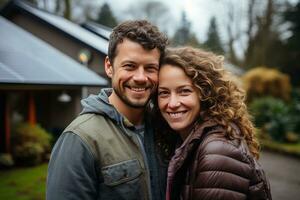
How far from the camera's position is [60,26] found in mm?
15680

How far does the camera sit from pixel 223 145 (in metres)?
2.05

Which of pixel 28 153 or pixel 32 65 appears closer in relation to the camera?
pixel 32 65

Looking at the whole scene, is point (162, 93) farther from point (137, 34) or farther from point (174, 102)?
point (137, 34)

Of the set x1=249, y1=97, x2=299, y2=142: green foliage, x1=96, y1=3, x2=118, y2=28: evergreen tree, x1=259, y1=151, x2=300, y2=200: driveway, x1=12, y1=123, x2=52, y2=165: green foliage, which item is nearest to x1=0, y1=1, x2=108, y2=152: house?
x1=12, y1=123, x2=52, y2=165: green foliage

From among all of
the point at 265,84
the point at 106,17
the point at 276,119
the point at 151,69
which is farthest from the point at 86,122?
the point at 106,17

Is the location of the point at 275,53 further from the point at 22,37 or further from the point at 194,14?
the point at 22,37

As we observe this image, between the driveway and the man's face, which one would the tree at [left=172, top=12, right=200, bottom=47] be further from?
the man's face

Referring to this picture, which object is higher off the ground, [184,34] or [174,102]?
[184,34]

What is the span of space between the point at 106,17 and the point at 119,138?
30.6m

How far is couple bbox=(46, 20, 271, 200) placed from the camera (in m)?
1.94

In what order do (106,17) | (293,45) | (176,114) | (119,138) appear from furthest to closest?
(106,17) < (293,45) < (176,114) < (119,138)

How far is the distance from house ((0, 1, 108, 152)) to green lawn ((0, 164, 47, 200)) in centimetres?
143

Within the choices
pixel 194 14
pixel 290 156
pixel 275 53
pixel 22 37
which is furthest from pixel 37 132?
pixel 194 14

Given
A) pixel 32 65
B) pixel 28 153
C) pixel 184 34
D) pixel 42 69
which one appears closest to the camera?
pixel 32 65
